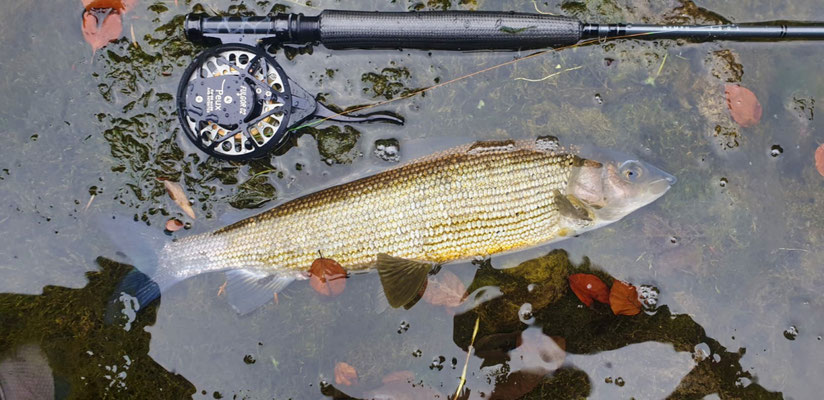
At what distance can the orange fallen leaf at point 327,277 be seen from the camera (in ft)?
10.8

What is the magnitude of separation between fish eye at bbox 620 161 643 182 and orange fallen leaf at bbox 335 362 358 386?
2245 millimetres

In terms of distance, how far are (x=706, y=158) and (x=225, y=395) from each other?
3752mm

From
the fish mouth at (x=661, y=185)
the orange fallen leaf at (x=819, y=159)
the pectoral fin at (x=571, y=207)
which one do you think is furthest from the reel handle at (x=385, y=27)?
the orange fallen leaf at (x=819, y=159)

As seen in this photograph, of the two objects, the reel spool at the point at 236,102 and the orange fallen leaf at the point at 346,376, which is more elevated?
the reel spool at the point at 236,102

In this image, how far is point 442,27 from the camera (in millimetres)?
3133

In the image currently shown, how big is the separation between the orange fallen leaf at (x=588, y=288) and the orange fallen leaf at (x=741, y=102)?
4.92 feet

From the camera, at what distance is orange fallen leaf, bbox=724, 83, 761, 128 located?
3.60 metres

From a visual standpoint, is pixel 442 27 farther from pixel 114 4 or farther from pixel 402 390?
pixel 402 390

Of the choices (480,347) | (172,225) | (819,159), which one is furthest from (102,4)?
(819,159)

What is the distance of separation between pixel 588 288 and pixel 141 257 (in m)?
3.02

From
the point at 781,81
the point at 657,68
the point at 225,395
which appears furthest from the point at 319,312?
the point at 781,81

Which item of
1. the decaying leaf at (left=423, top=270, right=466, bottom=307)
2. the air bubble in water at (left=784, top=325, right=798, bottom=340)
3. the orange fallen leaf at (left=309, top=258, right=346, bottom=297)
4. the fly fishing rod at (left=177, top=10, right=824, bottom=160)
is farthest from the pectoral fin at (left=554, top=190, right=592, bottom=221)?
the air bubble in water at (left=784, top=325, right=798, bottom=340)

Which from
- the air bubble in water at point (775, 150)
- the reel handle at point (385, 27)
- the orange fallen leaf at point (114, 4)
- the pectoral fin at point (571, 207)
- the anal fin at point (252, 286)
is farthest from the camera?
the air bubble in water at point (775, 150)

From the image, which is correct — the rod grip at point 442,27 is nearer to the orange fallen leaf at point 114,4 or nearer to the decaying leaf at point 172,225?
the orange fallen leaf at point 114,4
